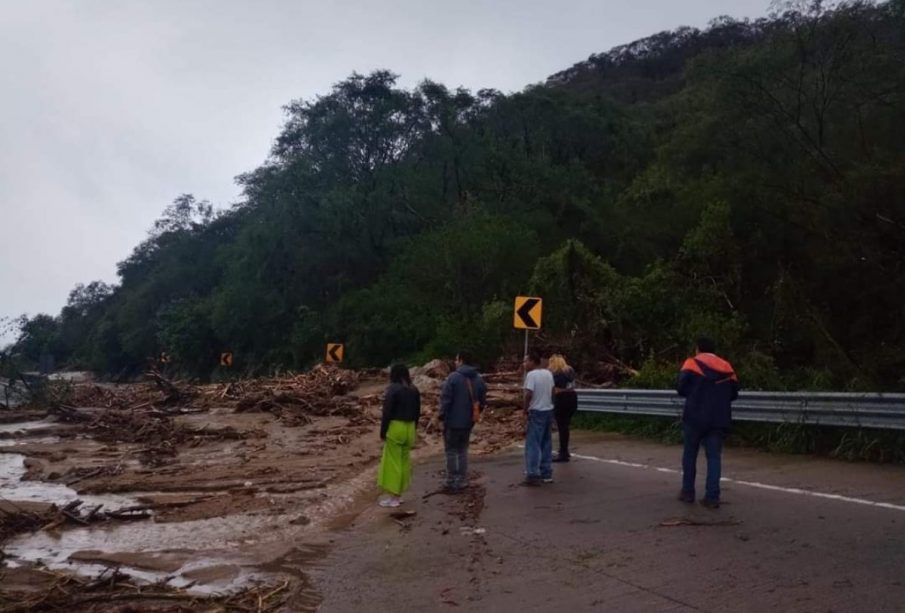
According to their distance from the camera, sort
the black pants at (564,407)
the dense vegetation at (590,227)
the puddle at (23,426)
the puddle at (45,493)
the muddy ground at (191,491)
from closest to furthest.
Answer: the muddy ground at (191,491)
the puddle at (45,493)
the black pants at (564,407)
the puddle at (23,426)
the dense vegetation at (590,227)

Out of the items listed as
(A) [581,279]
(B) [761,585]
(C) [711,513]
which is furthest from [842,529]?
(A) [581,279]

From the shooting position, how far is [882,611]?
6105mm

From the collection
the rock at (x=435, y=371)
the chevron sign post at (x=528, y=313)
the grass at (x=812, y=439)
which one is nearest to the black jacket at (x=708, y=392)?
the grass at (x=812, y=439)

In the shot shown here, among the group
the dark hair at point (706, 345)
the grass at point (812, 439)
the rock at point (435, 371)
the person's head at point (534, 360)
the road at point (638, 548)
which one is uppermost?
the dark hair at point (706, 345)

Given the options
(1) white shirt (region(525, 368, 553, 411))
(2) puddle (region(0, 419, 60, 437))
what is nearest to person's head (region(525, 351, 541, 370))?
(1) white shirt (region(525, 368, 553, 411))

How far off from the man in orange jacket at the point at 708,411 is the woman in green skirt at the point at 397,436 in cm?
352

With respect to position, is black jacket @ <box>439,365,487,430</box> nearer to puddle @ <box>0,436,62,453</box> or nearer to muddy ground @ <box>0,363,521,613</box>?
muddy ground @ <box>0,363,521,613</box>

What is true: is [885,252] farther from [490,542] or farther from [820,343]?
[490,542]

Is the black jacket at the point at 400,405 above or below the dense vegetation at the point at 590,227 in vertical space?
below

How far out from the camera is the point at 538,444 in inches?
499

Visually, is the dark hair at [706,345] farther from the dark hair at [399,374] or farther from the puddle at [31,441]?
the puddle at [31,441]

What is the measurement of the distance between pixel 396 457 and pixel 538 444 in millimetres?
2132

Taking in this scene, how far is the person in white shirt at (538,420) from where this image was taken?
12.6 m

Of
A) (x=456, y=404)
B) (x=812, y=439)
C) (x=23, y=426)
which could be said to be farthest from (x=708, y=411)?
(x=23, y=426)
